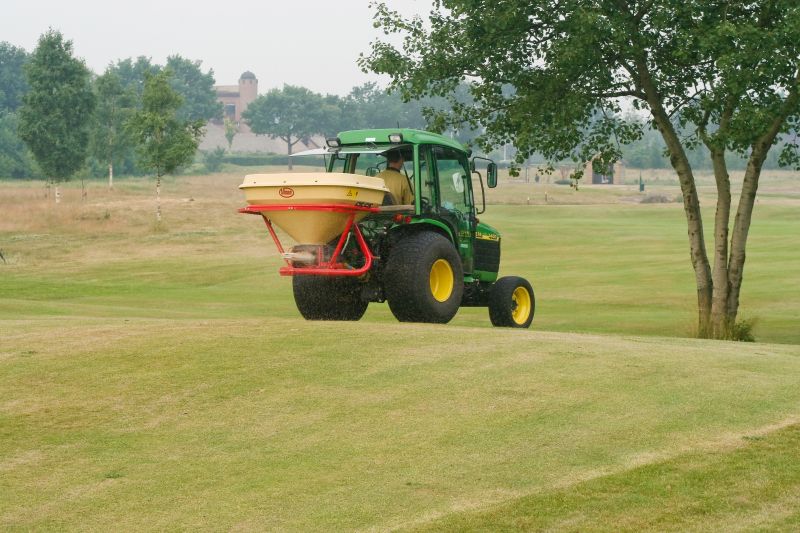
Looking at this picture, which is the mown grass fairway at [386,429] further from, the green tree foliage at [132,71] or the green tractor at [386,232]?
the green tree foliage at [132,71]

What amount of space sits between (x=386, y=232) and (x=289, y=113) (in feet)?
467

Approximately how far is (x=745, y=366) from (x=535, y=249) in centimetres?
3537

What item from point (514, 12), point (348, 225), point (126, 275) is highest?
point (514, 12)

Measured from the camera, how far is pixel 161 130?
56656mm

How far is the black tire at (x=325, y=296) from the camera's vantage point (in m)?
15.8

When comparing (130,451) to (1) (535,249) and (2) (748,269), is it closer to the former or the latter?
(2) (748,269)

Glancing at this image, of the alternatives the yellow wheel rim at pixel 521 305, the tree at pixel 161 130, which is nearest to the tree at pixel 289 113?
the tree at pixel 161 130

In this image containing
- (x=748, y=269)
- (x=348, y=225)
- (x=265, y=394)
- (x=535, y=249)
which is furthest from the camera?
(x=535, y=249)

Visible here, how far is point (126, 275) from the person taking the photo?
1512 inches

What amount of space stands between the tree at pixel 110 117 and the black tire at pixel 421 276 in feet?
241

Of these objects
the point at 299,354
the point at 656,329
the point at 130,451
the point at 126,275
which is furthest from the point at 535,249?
the point at 130,451

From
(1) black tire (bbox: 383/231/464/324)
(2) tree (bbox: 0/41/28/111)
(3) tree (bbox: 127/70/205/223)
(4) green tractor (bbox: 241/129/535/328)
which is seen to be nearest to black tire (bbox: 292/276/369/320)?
(4) green tractor (bbox: 241/129/535/328)

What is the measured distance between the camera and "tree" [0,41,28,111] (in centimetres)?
14700

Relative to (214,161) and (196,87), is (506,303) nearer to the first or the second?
(214,161)
